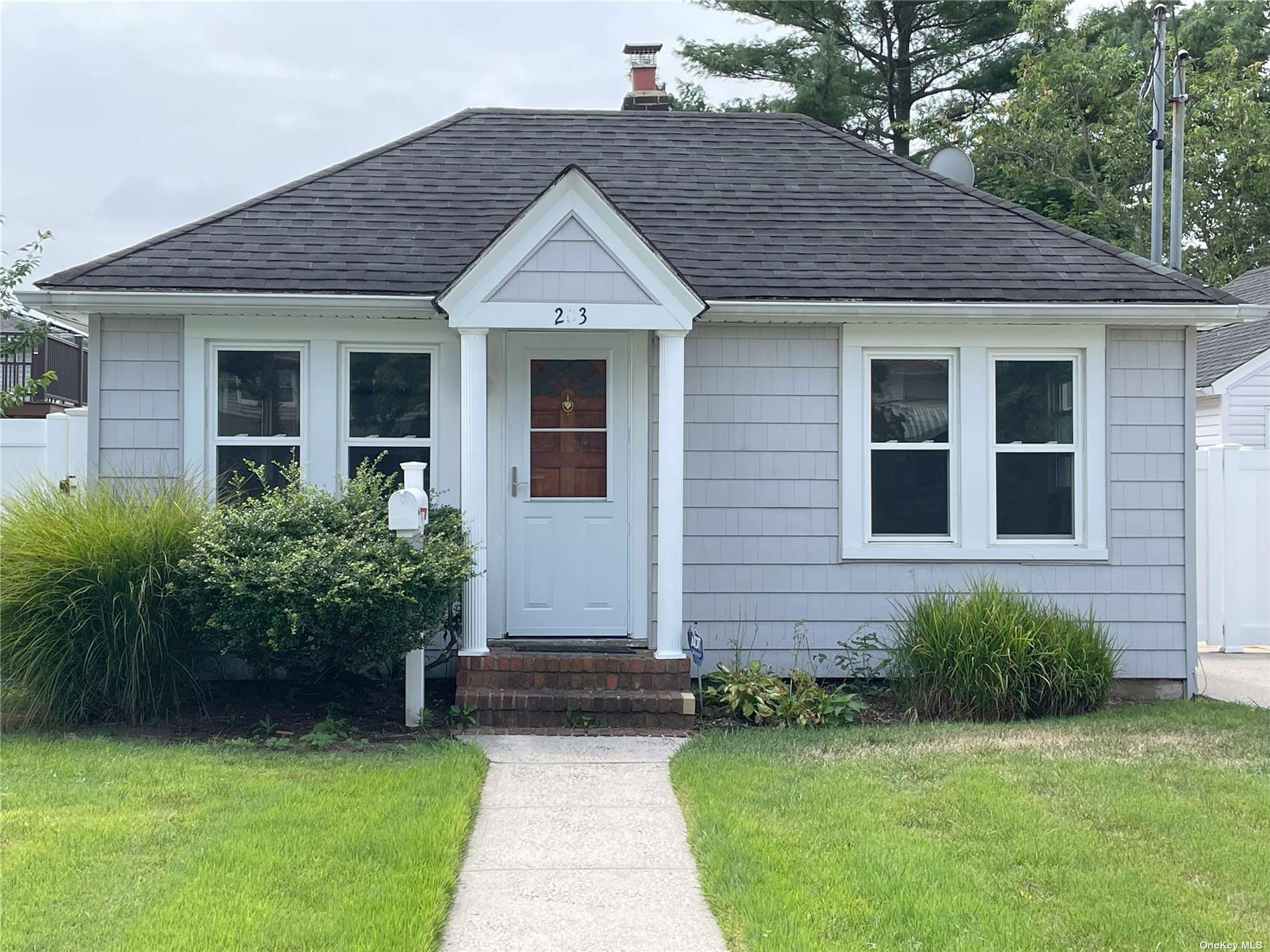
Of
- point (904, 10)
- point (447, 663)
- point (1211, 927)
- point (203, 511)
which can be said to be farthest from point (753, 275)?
point (904, 10)

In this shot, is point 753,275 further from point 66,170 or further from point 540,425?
point 66,170

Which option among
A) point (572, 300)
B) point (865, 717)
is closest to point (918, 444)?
point (865, 717)

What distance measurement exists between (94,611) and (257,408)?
223 centimetres

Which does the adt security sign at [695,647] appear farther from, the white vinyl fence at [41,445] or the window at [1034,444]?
the white vinyl fence at [41,445]

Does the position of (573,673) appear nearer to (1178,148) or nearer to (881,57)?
(1178,148)

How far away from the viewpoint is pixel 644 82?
1140cm

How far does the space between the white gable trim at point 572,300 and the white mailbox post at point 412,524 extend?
1.17 meters

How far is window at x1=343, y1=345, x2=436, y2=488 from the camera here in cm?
847

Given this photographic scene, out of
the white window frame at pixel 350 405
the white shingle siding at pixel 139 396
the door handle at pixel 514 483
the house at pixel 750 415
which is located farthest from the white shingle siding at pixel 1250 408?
the white shingle siding at pixel 139 396

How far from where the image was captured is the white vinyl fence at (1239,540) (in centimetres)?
1095

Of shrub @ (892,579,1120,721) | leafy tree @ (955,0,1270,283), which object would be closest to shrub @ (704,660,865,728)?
shrub @ (892,579,1120,721)

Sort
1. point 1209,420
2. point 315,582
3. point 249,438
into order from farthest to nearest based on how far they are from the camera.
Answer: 1. point 1209,420
2. point 249,438
3. point 315,582

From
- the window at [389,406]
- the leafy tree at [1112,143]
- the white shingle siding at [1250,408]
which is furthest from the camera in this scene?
the leafy tree at [1112,143]

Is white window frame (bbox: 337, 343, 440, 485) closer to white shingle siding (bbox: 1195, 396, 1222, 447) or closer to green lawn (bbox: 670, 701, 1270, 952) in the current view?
green lawn (bbox: 670, 701, 1270, 952)
